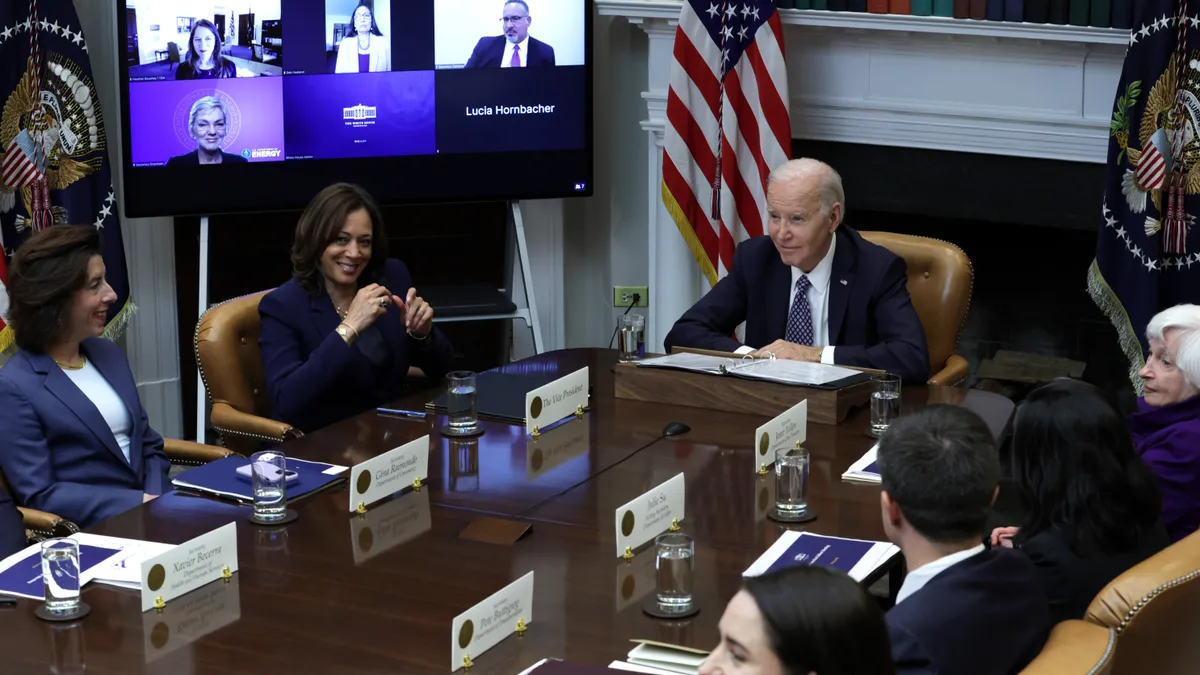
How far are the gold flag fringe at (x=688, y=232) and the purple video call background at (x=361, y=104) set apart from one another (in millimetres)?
857

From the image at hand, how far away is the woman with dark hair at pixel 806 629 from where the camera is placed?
1.48 metres

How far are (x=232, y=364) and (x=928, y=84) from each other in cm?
255

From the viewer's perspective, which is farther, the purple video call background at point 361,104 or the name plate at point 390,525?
the purple video call background at point 361,104

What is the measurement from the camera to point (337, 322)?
373cm

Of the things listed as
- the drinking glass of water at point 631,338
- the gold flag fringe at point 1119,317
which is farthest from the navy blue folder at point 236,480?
the gold flag fringe at point 1119,317

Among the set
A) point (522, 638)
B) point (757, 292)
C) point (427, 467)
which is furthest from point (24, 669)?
point (757, 292)

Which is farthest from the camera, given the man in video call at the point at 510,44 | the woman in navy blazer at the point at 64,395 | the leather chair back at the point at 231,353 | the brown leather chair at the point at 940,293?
Answer: the man in video call at the point at 510,44

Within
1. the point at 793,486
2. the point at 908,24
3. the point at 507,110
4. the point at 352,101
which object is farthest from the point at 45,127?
the point at 793,486

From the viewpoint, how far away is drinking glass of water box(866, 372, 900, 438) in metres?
3.13

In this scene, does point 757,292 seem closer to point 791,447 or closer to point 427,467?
point 791,447

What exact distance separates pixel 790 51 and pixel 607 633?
345cm

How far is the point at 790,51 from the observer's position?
5.21m

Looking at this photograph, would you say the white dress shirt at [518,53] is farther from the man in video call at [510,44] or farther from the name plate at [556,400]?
the name plate at [556,400]

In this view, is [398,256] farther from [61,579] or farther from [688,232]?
[61,579]
